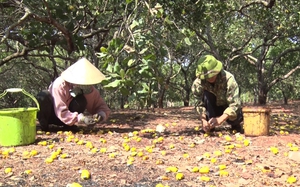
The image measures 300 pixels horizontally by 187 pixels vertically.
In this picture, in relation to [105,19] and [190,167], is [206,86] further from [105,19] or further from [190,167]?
[105,19]

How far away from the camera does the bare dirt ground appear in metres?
2.71

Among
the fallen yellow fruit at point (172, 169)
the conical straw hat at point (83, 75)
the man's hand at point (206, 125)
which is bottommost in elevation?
the fallen yellow fruit at point (172, 169)

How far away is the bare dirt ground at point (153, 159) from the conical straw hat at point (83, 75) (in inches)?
26.6

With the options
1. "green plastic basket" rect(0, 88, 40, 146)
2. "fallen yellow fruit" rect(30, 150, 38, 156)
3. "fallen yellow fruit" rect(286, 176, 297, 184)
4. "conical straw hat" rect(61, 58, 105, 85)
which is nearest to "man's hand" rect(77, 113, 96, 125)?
"conical straw hat" rect(61, 58, 105, 85)

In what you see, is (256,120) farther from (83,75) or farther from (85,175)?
(85,175)

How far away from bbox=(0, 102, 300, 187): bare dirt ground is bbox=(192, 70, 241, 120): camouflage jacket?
36 cm

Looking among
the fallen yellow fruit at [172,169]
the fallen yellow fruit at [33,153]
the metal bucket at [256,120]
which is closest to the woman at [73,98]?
the fallen yellow fruit at [33,153]

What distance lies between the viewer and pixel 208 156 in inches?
133

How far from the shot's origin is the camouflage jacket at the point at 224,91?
4.11m

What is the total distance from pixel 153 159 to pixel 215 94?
4.65 ft

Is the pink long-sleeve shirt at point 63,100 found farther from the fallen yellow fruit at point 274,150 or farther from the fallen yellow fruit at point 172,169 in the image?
the fallen yellow fruit at point 274,150

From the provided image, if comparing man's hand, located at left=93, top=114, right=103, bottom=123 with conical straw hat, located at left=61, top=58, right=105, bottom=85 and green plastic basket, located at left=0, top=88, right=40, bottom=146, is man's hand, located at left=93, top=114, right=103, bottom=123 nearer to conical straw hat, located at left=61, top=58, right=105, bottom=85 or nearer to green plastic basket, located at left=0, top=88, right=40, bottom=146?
conical straw hat, located at left=61, top=58, right=105, bottom=85

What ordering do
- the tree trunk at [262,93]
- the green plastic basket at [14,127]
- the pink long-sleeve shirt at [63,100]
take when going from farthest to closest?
the tree trunk at [262,93], the pink long-sleeve shirt at [63,100], the green plastic basket at [14,127]

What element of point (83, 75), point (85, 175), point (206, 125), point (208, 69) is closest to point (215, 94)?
point (206, 125)
